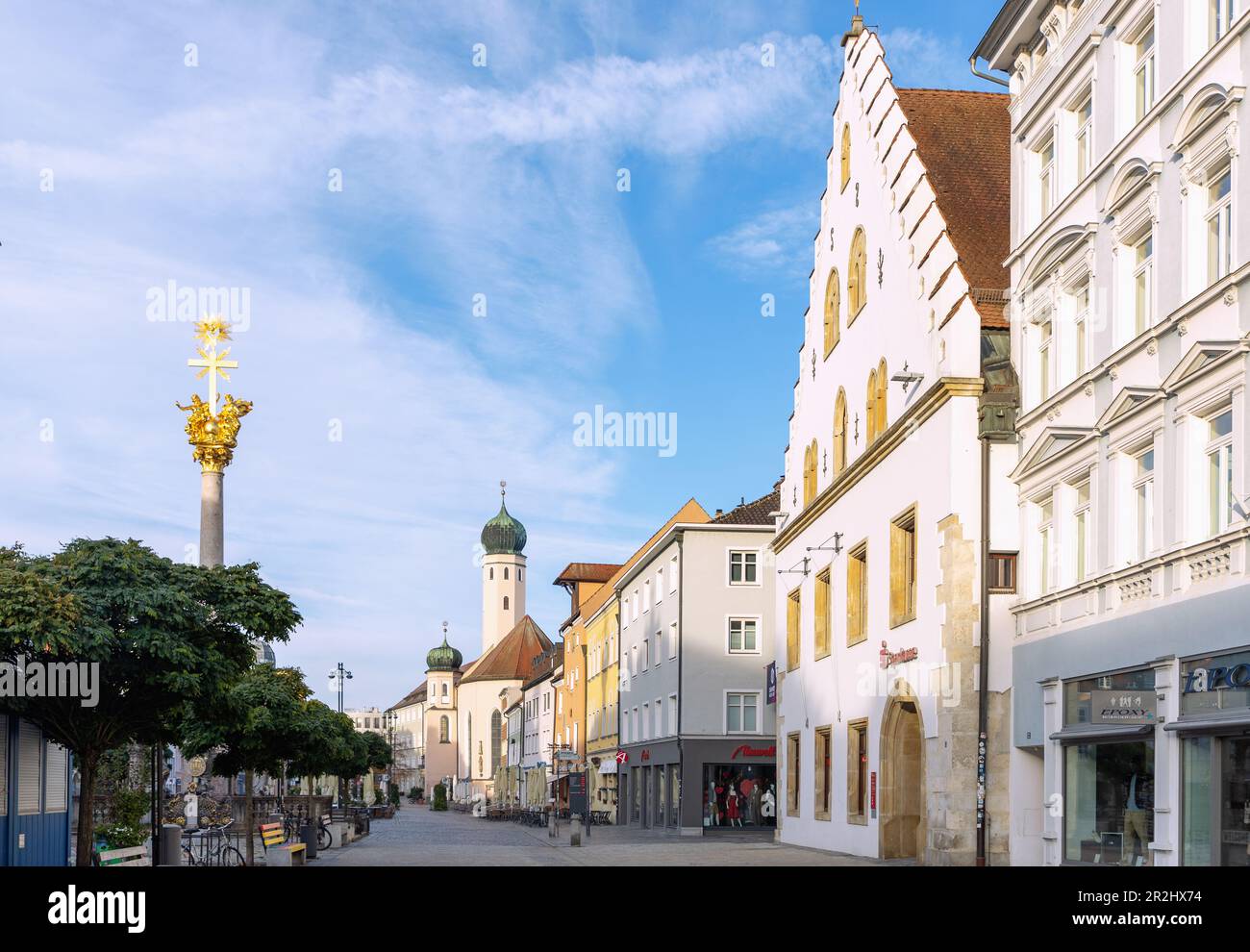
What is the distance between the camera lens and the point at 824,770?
35.7 metres

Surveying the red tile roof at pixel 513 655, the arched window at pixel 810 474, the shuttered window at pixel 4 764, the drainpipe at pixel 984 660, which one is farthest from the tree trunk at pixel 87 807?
the red tile roof at pixel 513 655

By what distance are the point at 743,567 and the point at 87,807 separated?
39293 mm

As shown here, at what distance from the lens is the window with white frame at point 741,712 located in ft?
180

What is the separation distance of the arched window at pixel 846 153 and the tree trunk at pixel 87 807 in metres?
23.1

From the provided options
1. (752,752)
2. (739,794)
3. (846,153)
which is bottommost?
(739,794)

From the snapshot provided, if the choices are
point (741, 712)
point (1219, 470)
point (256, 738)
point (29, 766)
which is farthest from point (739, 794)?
point (1219, 470)

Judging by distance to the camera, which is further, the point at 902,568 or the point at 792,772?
the point at 792,772

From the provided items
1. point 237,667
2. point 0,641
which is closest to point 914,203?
point 237,667

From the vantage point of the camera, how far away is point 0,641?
1750 cm

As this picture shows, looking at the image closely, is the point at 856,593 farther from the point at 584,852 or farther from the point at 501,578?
the point at 501,578

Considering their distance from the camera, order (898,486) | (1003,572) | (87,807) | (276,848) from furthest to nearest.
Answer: (898,486) < (276,848) < (1003,572) < (87,807)

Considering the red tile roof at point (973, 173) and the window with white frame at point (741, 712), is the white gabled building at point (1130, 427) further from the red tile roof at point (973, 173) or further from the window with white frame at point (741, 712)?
the window with white frame at point (741, 712)

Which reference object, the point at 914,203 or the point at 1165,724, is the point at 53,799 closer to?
the point at 1165,724

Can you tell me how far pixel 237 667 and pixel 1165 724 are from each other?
1294 centimetres
